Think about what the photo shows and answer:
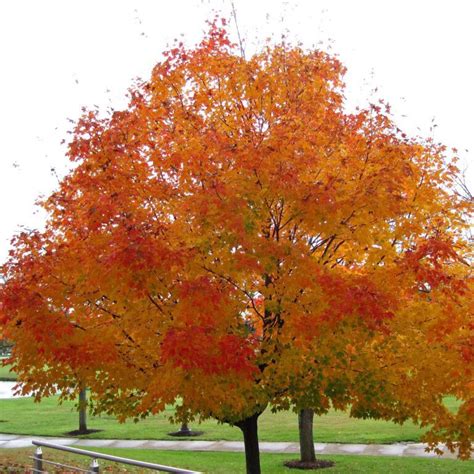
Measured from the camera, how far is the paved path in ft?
68.9

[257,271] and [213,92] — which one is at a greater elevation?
[213,92]

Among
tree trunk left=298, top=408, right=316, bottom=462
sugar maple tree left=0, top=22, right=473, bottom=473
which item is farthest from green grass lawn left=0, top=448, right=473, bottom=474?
sugar maple tree left=0, top=22, right=473, bottom=473

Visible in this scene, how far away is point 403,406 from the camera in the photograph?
411 inches

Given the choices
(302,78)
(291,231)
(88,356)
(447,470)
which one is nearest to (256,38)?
(302,78)

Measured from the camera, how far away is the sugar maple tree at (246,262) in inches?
351

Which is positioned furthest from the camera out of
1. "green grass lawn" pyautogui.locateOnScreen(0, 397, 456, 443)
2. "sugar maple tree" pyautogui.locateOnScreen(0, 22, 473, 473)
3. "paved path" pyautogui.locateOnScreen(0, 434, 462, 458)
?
"green grass lawn" pyautogui.locateOnScreen(0, 397, 456, 443)

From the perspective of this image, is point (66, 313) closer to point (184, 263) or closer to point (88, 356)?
point (88, 356)

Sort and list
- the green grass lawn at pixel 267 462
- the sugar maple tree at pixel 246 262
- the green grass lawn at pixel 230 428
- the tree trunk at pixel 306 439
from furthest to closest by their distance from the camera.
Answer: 1. the green grass lawn at pixel 230 428
2. the tree trunk at pixel 306 439
3. the green grass lawn at pixel 267 462
4. the sugar maple tree at pixel 246 262

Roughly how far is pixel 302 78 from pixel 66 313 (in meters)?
5.55

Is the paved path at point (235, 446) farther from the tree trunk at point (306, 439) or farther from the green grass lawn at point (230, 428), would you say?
the tree trunk at point (306, 439)

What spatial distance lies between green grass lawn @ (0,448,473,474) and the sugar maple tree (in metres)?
7.67

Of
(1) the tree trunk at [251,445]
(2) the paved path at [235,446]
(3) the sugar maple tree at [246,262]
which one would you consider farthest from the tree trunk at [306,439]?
(3) the sugar maple tree at [246,262]

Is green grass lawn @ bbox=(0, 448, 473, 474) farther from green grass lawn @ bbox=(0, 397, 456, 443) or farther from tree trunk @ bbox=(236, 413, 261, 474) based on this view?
tree trunk @ bbox=(236, 413, 261, 474)

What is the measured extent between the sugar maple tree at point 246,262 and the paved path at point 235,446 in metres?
10.9
